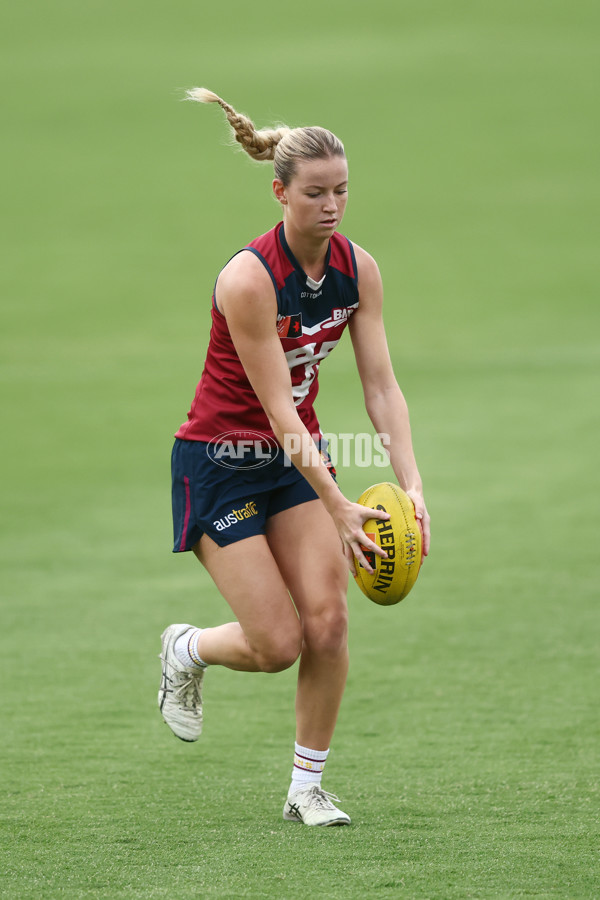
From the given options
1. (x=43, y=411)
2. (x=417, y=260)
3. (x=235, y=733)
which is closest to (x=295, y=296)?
(x=235, y=733)

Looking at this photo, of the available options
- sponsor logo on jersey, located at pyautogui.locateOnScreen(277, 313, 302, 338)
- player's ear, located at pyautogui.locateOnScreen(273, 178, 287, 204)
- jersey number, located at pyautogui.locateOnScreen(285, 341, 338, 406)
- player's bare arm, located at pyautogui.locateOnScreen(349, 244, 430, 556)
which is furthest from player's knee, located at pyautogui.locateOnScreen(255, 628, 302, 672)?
player's ear, located at pyautogui.locateOnScreen(273, 178, 287, 204)

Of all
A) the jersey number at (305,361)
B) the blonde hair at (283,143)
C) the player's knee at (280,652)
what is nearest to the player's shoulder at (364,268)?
the jersey number at (305,361)

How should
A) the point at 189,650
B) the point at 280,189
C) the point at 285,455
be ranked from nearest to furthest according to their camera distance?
the point at 280,189 → the point at 285,455 → the point at 189,650

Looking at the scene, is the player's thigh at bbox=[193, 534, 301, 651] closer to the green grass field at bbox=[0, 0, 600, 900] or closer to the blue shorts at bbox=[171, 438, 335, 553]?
the blue shorts at bbox=[171, 438, 335, 553]

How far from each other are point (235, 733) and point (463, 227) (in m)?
13.4

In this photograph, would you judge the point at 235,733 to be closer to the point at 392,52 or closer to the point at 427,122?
the point at 427,122

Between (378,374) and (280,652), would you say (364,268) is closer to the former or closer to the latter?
(378,374)

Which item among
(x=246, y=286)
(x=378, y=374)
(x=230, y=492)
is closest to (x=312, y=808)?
(x=230, y=492)

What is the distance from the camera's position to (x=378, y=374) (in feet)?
11.6

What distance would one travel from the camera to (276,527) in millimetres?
3520

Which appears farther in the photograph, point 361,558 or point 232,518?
point 232,518

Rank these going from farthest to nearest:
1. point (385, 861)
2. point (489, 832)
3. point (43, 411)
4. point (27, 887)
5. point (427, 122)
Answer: point (427, 122) → point (43, 411) → point (489, 832) → point (385, 861) → point (27, 887)

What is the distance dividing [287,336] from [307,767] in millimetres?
1309

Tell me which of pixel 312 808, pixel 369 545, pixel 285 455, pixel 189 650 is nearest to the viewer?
pixel 369 545
